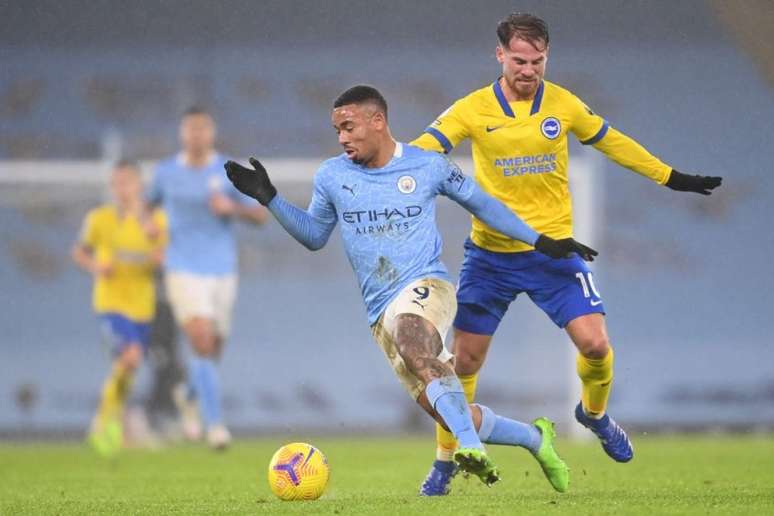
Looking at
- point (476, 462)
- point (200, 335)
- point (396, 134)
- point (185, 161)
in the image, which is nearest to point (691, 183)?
point (476, 462)

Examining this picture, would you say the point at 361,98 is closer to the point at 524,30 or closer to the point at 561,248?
the point at 524,30

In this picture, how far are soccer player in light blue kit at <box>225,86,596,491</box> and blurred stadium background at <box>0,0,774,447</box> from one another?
11.1 metres

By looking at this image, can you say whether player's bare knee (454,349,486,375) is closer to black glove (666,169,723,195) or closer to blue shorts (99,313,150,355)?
black glove (666,169,723,195)

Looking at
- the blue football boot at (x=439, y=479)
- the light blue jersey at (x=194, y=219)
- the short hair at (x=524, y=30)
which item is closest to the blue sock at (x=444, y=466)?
the blue football boot at (x=439, y=479)

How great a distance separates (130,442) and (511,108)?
29.7ft

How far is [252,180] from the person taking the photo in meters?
7.25

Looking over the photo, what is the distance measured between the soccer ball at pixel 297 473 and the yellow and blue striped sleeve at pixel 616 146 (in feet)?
7.01

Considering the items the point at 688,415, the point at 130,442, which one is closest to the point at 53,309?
the point at 130,442

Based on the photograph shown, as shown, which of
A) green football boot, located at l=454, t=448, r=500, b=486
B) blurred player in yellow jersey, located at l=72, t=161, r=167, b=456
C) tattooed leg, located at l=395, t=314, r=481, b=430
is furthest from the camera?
blurred player in yellow jersey, located at l=72, t=161, r=167, b=456

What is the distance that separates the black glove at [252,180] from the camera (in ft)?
23.7

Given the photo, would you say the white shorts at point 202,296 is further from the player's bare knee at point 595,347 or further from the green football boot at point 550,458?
the green football boot at point 550,458

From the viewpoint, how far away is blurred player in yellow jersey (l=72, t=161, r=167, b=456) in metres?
13.7

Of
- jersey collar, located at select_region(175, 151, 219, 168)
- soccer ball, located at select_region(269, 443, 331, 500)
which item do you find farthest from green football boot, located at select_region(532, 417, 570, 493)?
jersey collar, located at select_region(175, 151, 219, 168)

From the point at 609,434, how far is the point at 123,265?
6.98 meters
